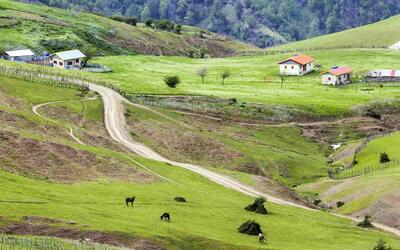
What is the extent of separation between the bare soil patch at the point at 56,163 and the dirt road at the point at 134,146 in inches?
616

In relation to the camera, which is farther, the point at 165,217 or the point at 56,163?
the point at 56,163

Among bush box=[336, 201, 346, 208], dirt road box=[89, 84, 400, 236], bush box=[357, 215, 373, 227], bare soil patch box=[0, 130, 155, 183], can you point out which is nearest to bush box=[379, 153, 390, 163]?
bush box=[336, 201, 346, 208]

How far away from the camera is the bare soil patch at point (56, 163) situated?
93.0m

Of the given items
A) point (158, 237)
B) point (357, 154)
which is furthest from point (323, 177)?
point (158, 237)

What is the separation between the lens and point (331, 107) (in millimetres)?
189250

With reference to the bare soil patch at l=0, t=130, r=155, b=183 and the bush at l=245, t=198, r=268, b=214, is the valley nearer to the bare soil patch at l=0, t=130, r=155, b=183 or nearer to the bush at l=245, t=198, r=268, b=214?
the bare soil patch at l=0, t=130, r=155, b=183

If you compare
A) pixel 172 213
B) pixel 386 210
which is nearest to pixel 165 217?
pixel 172 213

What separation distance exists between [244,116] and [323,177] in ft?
131

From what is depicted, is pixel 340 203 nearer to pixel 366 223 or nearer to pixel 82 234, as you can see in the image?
pixel 366 223

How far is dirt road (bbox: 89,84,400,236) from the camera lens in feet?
363

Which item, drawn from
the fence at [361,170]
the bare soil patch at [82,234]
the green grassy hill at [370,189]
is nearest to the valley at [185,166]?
the bare soil patch at [82,234]

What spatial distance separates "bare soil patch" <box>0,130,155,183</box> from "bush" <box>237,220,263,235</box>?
23929 millimetres

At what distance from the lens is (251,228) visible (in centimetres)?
7875

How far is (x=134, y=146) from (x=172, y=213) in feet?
159
